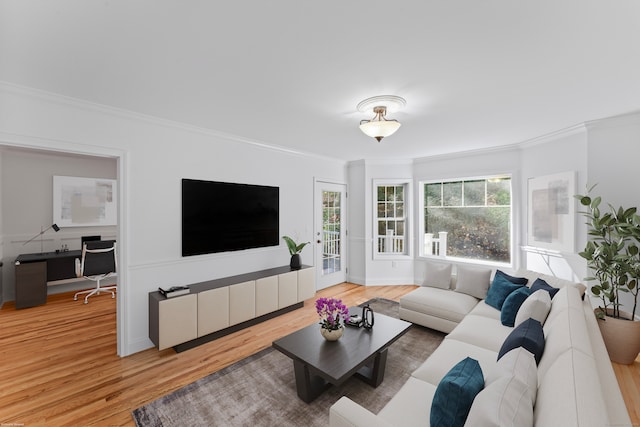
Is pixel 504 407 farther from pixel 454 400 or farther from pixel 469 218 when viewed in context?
pixel 469 218

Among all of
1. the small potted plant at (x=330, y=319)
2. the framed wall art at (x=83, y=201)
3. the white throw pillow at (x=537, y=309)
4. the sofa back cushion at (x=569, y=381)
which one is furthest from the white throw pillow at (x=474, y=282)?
the framed wall art at (x=83, y=201)

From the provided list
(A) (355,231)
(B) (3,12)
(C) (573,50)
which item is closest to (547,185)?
(C) (573,50)

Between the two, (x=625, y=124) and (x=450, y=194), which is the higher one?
(x=625, y=124)

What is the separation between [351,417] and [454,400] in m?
0.47

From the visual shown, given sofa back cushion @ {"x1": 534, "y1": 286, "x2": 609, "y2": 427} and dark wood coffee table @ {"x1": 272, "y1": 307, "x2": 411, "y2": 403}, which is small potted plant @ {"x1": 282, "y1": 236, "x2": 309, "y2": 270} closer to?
dark wood coffee table @ {"x1": 272, "y1": 307, "x2": 411, "y2": 403}

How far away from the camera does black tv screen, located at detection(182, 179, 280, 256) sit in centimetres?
333

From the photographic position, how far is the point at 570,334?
55.9 inches

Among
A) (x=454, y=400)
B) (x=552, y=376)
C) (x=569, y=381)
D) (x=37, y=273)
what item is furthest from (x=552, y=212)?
(x=37, y=273)

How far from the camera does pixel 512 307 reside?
8.39 ft

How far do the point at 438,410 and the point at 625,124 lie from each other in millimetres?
4016

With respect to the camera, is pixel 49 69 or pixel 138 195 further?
pixel 138 195

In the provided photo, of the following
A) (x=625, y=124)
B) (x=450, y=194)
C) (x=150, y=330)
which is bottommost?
(x=150, y=330)

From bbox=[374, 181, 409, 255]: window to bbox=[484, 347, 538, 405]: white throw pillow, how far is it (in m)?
4.13

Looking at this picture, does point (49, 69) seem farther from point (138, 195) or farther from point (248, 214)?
point (248, 214)
